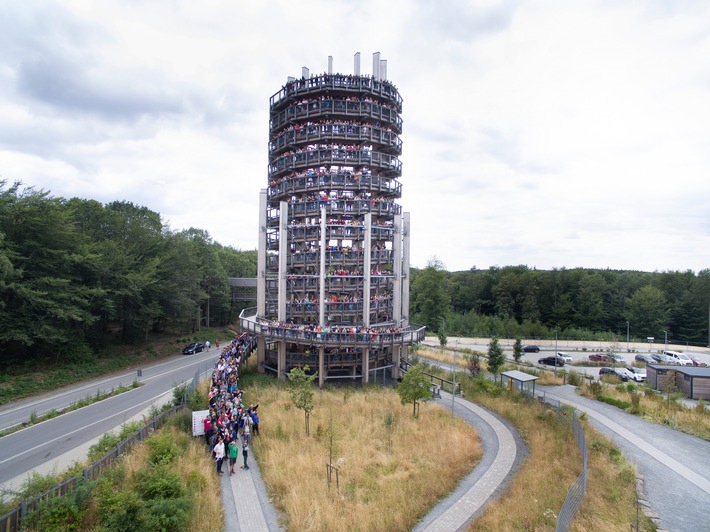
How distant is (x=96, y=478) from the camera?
1355 centimetres

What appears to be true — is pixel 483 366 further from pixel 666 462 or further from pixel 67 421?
pixel 67 421

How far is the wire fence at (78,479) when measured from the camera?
11.1 meters

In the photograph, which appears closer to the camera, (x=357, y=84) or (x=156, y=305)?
(x=357, y=84)

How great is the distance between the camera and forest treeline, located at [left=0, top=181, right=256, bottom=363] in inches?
1244

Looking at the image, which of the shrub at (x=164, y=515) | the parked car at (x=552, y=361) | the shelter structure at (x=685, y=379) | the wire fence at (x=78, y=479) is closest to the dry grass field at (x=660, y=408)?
the shelter structure at (x=685, y=379)

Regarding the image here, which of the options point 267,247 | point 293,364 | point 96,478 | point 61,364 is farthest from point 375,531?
point 61,364

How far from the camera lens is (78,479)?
42.2 feet

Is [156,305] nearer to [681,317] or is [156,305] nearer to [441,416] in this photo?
[441,416]

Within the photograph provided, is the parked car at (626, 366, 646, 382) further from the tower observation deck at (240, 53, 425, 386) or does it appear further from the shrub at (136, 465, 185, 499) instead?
the shrub at (136, 465, 185, 499)

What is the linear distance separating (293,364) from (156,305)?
20.0m

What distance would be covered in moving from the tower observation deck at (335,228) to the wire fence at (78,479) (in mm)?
14977

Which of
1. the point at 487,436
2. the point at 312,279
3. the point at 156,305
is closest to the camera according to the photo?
the point at 487,436

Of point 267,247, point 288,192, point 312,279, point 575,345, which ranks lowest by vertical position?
point 575,345

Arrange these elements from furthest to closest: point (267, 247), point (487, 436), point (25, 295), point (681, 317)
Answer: point (681, 317) < point (267, 247) < point (25, 295) < point (487, 436)
